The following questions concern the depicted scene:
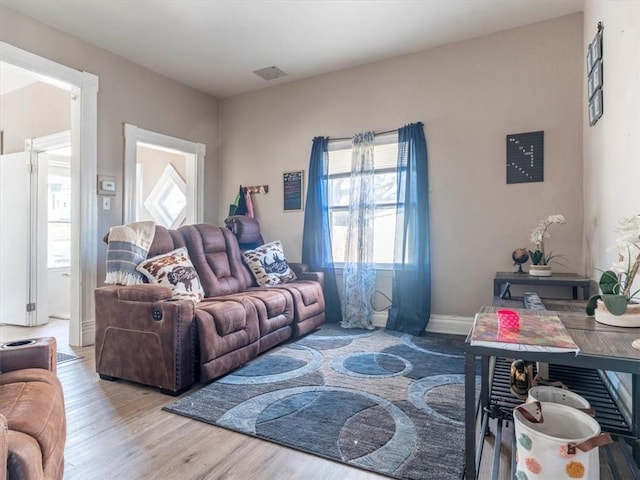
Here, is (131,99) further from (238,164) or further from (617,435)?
(617,435)

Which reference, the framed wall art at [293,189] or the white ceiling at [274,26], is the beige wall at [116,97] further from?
the framed wall art at [293,189]

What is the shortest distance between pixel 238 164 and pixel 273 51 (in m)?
→ 1.56

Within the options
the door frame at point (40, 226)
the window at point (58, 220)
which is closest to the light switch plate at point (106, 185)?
the door frame at point (40, 226)

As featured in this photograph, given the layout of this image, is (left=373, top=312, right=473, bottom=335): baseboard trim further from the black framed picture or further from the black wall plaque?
the black framed picture

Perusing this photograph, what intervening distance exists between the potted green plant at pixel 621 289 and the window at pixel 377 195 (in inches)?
93.1

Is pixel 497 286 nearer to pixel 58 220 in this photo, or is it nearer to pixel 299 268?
pixel 299 268

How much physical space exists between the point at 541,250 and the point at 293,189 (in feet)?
8.58

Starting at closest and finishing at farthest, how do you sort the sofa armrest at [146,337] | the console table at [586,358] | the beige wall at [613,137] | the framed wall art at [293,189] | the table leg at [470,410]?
the console table at [586,358] → the table leg at [470,410] → the beige wall at [613,137] → the sofa armrest at [146,337] → the framed wall art at [293,189]

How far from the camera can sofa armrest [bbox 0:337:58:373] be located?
4.48ft

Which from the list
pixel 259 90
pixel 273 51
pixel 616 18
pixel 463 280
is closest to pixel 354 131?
pixel 273 51

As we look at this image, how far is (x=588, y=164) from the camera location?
283cm

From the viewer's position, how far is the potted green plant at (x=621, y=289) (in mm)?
1359

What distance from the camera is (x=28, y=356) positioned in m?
1.40

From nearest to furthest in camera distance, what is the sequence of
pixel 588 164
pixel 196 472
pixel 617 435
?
pixel 617 435 → pixel 196 472 → pixel 588 164
